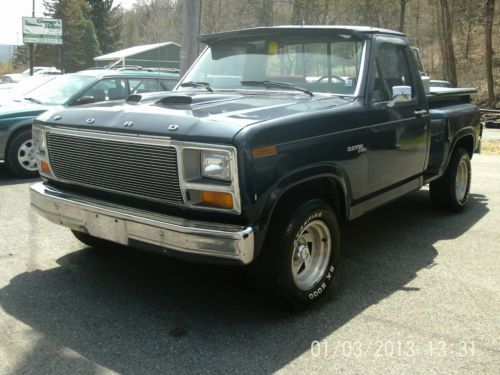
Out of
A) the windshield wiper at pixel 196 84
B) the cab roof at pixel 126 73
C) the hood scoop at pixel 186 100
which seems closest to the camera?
the hood scoop at pixel 186 100

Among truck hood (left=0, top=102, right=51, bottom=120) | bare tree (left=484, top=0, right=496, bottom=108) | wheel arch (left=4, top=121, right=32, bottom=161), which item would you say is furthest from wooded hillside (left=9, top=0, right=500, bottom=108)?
wheel arch (left=4, top=121, right=32, bottom=161)

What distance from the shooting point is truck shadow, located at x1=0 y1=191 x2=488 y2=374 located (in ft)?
9.98

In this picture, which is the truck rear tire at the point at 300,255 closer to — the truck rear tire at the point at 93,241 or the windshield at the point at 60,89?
the truck rear tire at the point at 93,241

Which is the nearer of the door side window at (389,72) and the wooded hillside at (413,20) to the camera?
the door side window at (389,72)

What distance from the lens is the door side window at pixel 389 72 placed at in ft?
14.9

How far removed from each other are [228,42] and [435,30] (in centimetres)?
3036

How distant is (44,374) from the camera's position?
2.85 metres

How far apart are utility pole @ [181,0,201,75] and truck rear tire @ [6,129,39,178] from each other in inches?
104

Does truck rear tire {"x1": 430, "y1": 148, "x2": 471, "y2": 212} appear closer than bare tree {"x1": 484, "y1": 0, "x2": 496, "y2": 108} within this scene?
Yes

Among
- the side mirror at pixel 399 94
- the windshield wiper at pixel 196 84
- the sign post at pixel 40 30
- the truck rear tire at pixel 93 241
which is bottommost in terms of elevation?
the truck rear tire at pixel 93 241

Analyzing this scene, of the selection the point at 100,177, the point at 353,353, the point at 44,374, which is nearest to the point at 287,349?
the point at 353,353

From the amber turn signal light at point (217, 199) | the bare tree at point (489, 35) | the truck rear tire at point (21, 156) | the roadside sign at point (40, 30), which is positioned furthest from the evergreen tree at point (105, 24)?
the amber turn signal light at point (217, 199)

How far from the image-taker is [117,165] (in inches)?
138

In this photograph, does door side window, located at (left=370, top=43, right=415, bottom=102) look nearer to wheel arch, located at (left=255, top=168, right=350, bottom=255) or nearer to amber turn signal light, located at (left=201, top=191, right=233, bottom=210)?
wheel arch, located at (left=255, top=168, right=350, bottom=255)
